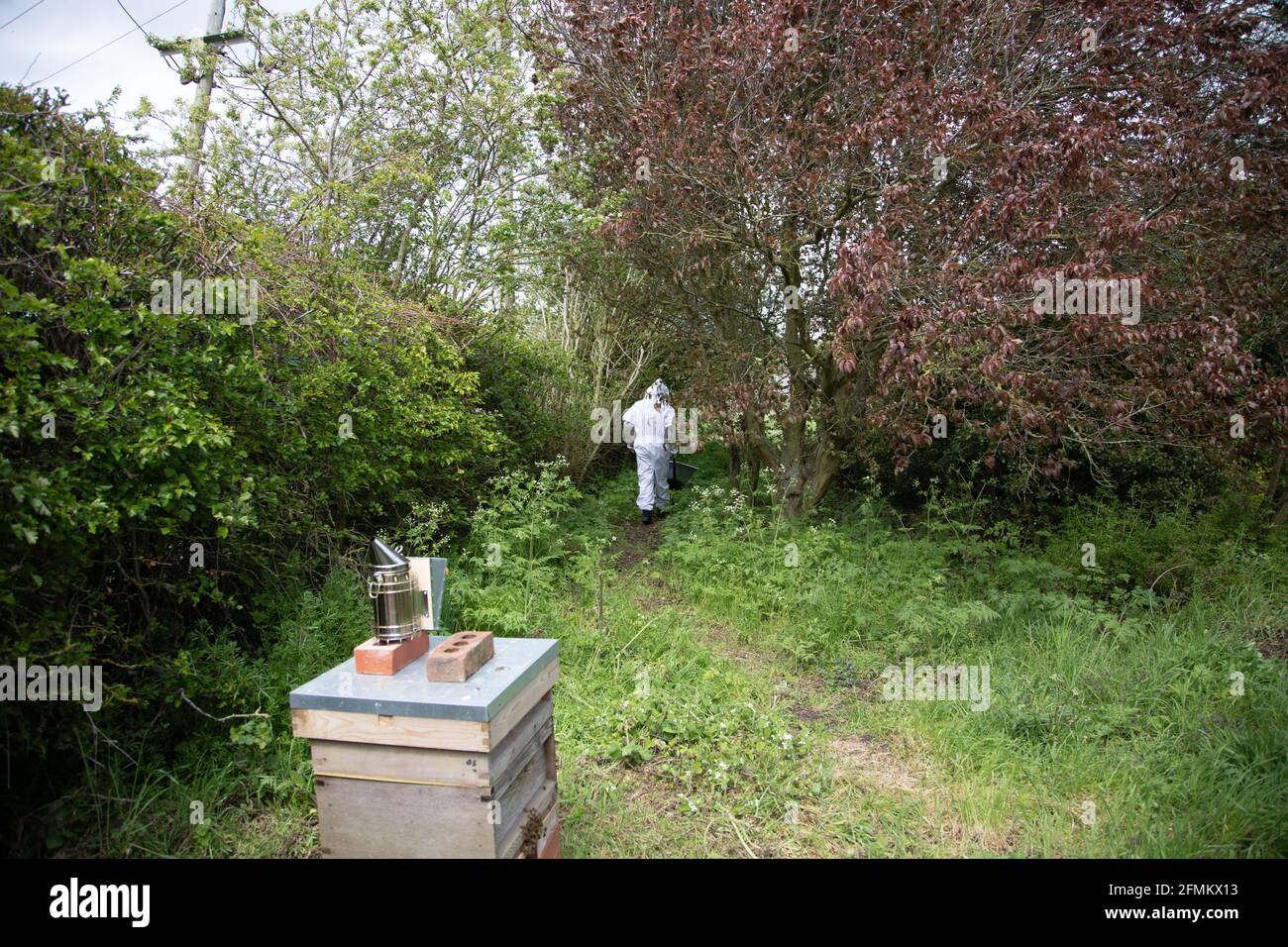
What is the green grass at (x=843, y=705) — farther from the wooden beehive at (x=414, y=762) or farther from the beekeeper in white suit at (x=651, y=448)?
the beekeeper in white suit at (x=651, y=448)

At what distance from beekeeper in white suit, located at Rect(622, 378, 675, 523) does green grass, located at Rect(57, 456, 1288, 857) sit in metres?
2.51

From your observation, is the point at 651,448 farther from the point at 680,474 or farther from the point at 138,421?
the point at 138,421

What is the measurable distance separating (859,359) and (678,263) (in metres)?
1.99

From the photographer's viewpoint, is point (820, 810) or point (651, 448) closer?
point (820, 810)

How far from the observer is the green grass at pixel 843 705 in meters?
2.78

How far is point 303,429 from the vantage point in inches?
154

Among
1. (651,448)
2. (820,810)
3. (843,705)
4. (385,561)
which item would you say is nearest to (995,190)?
(843,705)

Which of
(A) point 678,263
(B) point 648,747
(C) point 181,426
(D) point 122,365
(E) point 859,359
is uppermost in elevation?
(A) point 678,263

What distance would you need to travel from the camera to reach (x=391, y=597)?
210 centimetres

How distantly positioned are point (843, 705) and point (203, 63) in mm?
8359

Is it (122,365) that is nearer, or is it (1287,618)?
(122,365)

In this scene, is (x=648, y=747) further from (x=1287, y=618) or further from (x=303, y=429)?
(x=1287, y=618)

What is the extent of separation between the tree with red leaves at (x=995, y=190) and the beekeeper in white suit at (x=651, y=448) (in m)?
2.03
